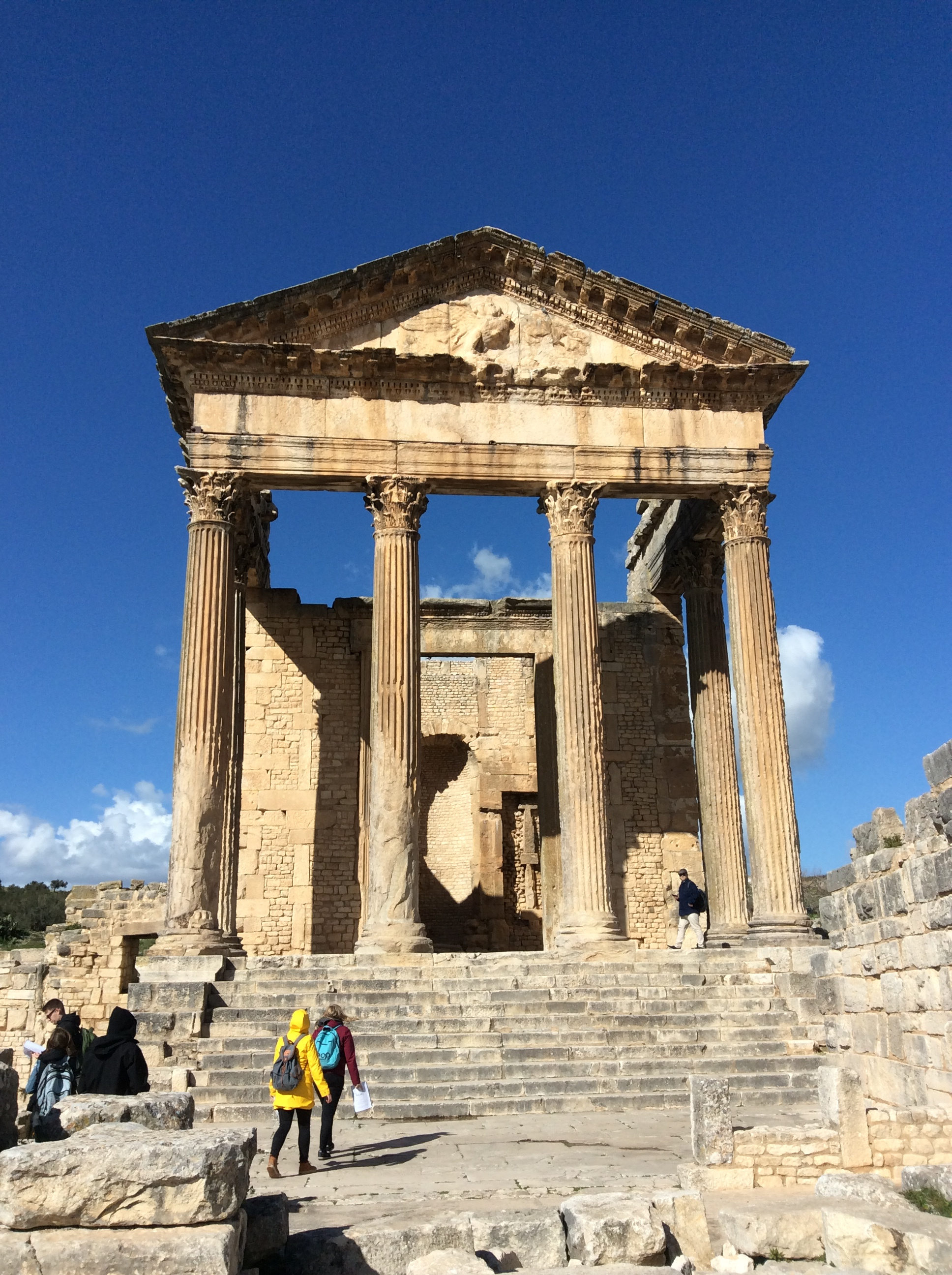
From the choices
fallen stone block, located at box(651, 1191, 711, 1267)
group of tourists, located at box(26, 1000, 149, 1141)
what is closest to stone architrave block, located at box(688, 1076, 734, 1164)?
fallen stone block, located at box(651, 1191, 711, 1267)

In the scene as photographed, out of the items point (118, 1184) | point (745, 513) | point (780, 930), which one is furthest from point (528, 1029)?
point (745, 513)

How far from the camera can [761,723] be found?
17.4 m

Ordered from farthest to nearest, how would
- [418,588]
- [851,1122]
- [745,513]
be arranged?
1. [745,513]
2. [418,588]
3. [851,1122]

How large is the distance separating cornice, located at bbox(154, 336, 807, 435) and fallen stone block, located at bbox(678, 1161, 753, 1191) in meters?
13.5

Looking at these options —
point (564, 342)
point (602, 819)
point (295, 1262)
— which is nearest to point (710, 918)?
point (602, 819)

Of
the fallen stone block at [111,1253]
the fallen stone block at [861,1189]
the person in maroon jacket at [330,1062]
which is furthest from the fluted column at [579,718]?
the fallen stone block at [111,1253]

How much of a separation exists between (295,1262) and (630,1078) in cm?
668

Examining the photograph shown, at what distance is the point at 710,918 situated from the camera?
18969 millimetres

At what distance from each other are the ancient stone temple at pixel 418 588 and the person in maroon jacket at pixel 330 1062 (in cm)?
611

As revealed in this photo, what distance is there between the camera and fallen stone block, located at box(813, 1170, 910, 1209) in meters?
6.32

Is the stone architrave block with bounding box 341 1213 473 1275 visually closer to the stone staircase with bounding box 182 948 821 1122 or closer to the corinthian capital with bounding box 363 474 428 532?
the stone staircase with bounding box 182 948 821 1122

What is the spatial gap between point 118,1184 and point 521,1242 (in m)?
2.41

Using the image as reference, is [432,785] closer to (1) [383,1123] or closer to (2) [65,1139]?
(1) [383,1123]

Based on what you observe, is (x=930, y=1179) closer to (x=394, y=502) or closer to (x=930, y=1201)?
(x=930, y=1201)
